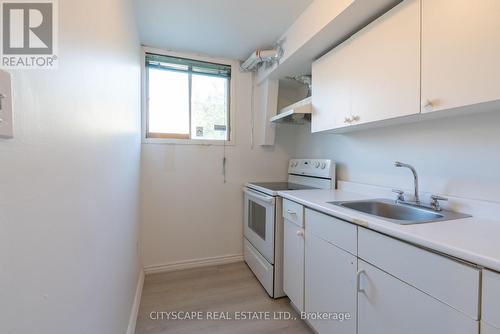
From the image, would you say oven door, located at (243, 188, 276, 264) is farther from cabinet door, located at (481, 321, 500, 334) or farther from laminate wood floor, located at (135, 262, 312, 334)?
cabinet door, located at (481, 321, 500, 334)

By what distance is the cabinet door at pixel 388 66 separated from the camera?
118 cm

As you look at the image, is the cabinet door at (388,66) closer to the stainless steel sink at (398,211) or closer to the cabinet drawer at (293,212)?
the stainless steel sink at (398,211)

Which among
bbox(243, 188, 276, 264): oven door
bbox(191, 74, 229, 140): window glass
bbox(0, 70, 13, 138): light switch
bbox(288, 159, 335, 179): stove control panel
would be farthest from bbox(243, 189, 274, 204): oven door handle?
bbox(0, 70, 13, 138): light switch

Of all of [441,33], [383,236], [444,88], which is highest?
[441,33]

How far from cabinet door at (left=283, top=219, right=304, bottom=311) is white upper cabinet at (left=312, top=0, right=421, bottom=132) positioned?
0.88 metres

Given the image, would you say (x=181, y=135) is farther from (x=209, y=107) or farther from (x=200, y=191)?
(x=200, y=191)

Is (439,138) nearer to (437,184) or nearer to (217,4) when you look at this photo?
(437,184)

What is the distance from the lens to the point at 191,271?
97.7 inches

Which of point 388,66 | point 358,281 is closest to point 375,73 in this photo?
point 388,66

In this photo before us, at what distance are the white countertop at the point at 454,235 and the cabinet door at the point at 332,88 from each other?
81 cm

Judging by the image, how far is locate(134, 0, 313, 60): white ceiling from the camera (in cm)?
176

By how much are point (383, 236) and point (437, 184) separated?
725 mm

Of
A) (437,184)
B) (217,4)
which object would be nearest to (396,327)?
(437,184)

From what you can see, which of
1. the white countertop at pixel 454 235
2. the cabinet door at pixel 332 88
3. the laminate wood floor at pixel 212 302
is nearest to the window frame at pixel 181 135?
the cabinet door at pixel 332 88
